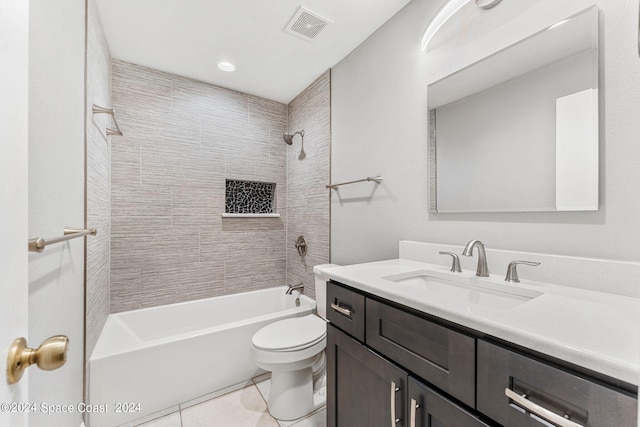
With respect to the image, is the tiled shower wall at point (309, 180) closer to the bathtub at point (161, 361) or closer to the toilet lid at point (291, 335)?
the bathtub at point (161, 361)

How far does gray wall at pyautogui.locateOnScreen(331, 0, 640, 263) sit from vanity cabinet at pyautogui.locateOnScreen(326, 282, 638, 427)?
61cm

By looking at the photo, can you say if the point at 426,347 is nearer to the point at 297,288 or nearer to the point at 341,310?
the point at 341,310

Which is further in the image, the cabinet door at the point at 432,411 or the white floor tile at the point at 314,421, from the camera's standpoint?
the white floor tile at the point at 314,421

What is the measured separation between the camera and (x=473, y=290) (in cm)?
107

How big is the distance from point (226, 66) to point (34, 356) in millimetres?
2322

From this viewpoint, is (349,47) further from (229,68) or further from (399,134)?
(229,68)

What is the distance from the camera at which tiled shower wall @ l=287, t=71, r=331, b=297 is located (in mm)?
2312

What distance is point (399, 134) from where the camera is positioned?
5.26ft

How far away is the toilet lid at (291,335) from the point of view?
5.08ft

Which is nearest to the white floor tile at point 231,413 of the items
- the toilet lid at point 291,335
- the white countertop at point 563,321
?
the toilet lid at point 291,335

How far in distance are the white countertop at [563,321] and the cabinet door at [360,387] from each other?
247 mm

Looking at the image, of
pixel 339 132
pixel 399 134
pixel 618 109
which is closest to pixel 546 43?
pixel 618 109

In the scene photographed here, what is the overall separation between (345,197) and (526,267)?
49.7 inches

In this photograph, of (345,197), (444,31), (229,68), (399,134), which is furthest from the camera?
(229,68)
